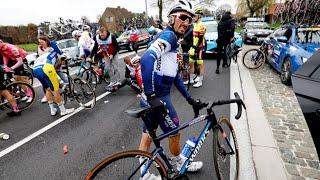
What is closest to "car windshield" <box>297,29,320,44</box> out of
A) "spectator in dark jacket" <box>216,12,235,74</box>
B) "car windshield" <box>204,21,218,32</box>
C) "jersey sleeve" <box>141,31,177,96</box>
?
"spectator in dark jacket" <box>216,12,235,74</box>

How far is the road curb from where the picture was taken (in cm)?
360

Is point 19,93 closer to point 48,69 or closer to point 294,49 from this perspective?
point 48,69

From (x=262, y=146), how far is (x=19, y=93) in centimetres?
611

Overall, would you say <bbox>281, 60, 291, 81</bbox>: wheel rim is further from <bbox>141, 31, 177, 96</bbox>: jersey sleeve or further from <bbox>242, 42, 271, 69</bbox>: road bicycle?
<bbox>141, 31, 177, 96</bbox>: jersey sleeve

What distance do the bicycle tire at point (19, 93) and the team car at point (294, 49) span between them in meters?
6.90

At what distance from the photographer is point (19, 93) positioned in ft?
24.0

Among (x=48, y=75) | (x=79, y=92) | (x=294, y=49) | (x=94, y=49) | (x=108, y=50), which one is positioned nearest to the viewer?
(x=48, y=75)

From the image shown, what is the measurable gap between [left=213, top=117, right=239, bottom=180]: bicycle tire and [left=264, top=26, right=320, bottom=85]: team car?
4.62 m

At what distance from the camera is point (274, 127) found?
507cm

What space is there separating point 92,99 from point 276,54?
20.1ft

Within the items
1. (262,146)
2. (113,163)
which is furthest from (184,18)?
(262,146)

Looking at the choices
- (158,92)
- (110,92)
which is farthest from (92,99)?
(158,92)

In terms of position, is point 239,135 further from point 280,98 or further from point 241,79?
point 241,79

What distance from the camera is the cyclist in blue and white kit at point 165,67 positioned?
2570 millimetres
